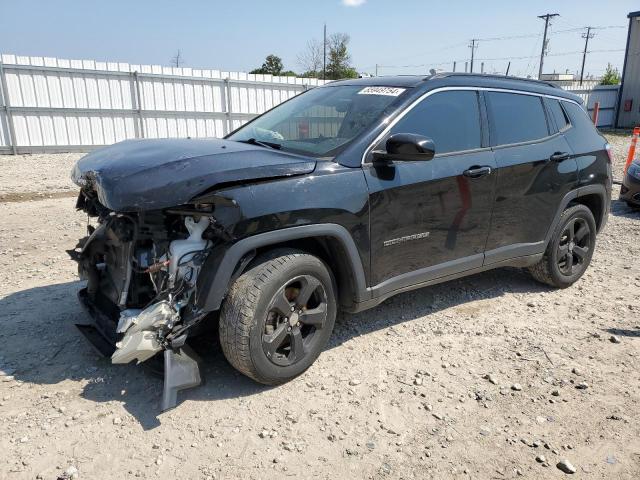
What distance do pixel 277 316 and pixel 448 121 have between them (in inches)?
76.5

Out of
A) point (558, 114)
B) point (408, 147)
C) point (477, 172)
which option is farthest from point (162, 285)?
point (558, 114)

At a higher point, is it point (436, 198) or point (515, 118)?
point (515, 118)

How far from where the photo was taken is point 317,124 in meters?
3.80

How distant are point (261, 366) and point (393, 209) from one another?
132 cm

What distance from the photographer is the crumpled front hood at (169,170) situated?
2.69m

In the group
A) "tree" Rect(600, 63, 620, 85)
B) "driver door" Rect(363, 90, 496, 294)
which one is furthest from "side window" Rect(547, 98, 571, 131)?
"tree" Rect(600, 63, 620, 85)

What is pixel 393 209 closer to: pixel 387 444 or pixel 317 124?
pixel 317 124

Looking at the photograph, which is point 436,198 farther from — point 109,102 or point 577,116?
point 109,102

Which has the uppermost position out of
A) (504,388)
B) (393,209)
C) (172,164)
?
(172,164)

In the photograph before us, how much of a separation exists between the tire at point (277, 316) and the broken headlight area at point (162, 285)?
234 millimetres

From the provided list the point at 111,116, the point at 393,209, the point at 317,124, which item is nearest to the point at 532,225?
the point at 393,209

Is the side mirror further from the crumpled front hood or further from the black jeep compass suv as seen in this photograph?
the crumpled front hood

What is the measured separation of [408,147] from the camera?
3174 mm

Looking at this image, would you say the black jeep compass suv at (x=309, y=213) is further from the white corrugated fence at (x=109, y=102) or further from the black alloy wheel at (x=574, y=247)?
the white corrugated fence at (x=109, y=102)
